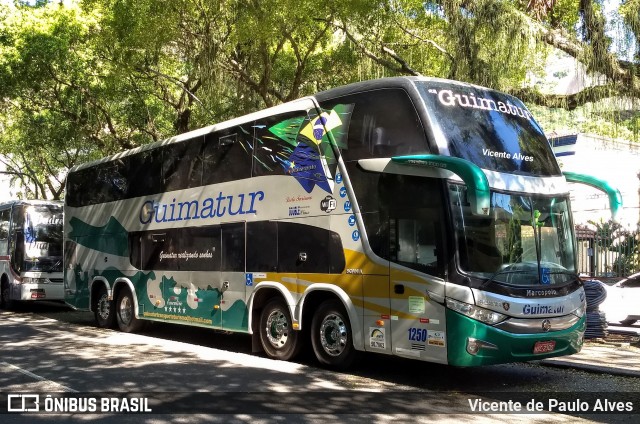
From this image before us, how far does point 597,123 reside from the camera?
13.3 metres

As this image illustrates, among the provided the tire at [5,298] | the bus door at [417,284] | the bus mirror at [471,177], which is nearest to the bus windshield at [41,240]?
the tire at [5,298]

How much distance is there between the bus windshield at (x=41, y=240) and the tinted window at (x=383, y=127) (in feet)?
45.5

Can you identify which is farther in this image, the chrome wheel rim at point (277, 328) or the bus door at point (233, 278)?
the bus door at point (233, 278)

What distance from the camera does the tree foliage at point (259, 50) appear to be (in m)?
12.6

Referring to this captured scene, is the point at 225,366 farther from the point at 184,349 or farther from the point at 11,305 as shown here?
the point at 11,305

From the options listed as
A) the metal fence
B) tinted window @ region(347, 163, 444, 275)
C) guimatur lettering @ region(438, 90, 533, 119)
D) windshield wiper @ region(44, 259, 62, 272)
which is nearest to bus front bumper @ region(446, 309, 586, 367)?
tinted window @ region(347, 163, 444, 275)

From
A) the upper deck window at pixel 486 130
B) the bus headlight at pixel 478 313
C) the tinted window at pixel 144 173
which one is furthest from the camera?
the tinted window at pixel 144 173

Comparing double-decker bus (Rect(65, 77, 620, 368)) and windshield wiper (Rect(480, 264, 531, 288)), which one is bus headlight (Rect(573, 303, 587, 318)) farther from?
windshield wiper (Rect(480, 264, 531, 288))

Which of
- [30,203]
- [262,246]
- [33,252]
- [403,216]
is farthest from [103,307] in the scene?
[403,216]

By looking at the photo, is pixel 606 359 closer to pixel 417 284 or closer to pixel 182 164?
pixel 417 284

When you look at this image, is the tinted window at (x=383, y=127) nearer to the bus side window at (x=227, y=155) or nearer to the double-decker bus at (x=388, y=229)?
the double-decker bus at (x=388, y=229)

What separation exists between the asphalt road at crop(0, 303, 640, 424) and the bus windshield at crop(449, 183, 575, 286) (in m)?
1.44

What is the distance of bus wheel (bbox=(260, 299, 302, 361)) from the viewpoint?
1055cm

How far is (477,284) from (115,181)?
9890 millimetres
